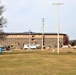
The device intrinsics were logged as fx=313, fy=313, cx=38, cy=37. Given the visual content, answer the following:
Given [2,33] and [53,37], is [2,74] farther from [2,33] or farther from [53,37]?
[53,37]

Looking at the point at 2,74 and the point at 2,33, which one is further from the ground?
the point at 2,33

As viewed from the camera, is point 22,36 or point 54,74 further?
point 22,36

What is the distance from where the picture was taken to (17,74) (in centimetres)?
1875

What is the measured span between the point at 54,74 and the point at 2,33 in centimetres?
4913

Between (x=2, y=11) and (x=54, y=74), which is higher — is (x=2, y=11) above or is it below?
above

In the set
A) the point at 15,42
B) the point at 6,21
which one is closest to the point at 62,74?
the point at 6,21

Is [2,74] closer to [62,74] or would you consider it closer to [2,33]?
[62,74]

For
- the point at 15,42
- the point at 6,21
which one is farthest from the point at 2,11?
the point at 15,42

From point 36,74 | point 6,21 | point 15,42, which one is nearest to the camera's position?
point 36,74

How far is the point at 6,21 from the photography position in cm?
6600

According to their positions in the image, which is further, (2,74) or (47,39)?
(47,39)

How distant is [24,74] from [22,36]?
17989 cm

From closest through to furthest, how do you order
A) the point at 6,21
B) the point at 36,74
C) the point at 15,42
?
the point at 36,74, the point at 6,21, the point at 15,42

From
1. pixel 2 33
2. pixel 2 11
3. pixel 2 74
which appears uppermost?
pixel 2 11
